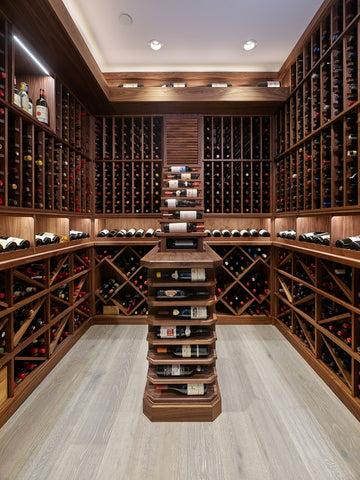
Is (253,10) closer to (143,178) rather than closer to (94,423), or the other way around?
(143,178)

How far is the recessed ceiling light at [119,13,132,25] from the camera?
239 centimetres

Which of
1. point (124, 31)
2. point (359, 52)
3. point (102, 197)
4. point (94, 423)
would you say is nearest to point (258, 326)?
point (94, 423)

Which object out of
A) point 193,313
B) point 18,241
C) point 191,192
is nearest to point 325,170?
point 191,192

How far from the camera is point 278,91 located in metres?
2.93

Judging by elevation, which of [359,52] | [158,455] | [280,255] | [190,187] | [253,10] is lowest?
[158,455]

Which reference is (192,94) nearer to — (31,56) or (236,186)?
(236,186)

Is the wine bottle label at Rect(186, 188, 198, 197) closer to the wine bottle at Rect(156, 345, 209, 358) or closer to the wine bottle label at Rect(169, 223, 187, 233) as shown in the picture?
the wine bottle label at Rect(169, 223, 187, 233)

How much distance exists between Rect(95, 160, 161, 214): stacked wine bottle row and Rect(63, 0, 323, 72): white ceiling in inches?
48.1

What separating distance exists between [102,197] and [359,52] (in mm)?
2870

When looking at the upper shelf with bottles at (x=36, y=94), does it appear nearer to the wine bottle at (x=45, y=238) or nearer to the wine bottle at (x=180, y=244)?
the wine bottle at (x=45, y=238)

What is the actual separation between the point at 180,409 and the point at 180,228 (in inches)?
48.0

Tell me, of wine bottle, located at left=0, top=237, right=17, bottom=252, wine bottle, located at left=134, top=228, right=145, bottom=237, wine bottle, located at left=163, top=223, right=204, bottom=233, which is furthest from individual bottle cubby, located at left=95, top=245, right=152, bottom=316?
wine bottle, located at left=0, top=237, right=17, bottom=252

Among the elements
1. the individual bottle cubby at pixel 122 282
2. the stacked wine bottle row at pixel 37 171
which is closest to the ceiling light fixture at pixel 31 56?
the stacked wine bottle row at pixel 37 171

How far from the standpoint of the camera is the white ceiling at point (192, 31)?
2.30m
